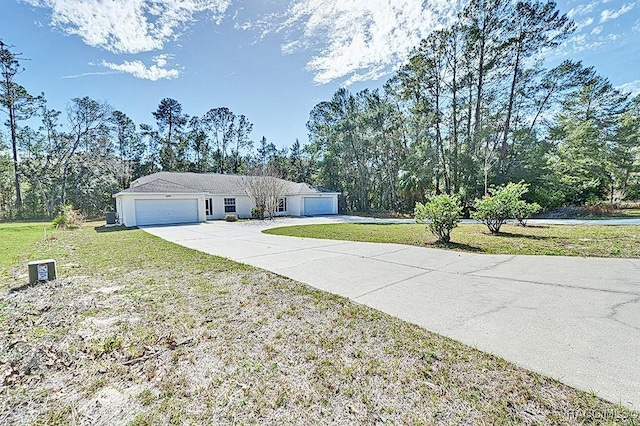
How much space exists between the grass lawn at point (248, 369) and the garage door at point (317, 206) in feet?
66.4

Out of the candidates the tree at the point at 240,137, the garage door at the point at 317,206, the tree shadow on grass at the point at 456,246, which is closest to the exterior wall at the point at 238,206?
the garage door at the point at 317,206

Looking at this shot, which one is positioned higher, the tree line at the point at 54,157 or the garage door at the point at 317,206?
the tree line at the point at 54,157

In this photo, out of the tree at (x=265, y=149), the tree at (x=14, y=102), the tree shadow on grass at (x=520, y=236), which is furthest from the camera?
the tree at (x=265, y=149)

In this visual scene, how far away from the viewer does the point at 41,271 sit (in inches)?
196

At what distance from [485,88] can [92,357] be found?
82.7 ft

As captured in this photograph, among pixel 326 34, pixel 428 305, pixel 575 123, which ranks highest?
pixel 326 34

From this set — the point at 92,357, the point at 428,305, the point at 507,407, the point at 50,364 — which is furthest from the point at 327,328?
the point at 50,364

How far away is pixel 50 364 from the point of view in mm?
2523

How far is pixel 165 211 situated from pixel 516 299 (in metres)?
19.0

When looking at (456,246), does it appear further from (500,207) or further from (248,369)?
(248,369)

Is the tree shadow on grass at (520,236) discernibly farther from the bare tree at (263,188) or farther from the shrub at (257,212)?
the shrub at (257,212)

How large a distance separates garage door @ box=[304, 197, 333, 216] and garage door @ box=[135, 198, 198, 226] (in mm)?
9212

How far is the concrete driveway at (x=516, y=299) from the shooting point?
243cm

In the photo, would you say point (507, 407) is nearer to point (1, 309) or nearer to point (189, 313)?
point (189, 313)
